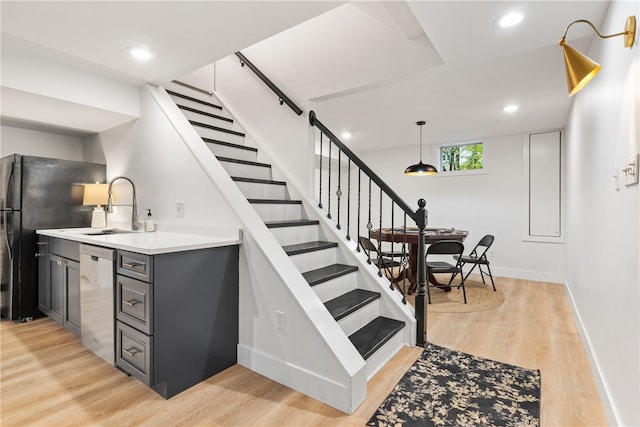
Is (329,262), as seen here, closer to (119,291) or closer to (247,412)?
(247,412)

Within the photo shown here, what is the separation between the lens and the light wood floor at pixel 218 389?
1.74 m

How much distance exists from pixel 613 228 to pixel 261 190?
2550 millimetres

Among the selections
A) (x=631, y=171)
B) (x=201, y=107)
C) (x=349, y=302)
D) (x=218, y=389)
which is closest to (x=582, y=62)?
(x=631, y=171)

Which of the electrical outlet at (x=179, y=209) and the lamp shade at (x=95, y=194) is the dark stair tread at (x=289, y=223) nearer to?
the electrical outlet at (x=179, y=209)

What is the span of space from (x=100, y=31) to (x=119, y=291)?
1.67 meters

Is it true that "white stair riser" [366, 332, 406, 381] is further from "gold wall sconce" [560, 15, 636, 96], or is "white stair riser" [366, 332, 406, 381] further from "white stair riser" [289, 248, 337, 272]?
"gold wall sconce" [560, 15, 636, 96]

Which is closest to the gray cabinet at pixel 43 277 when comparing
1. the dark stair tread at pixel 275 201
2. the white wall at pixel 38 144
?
the white wall at pixel 38 144

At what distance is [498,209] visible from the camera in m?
5.45

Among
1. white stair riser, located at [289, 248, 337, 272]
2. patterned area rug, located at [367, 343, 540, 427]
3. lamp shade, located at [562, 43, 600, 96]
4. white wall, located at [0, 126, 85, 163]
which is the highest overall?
white wall, located at [0, 126, 85, 163]

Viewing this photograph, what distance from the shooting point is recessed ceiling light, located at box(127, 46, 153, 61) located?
7.59 ft

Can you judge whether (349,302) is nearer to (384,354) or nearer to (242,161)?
(384,354)

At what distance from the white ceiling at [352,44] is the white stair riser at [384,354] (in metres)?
2.13

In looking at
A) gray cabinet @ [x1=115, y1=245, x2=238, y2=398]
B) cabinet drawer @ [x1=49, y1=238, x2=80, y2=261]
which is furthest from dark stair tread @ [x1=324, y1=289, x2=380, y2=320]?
cabinet drawer @ [x1=49, y1=238, x2=80, y2=261]

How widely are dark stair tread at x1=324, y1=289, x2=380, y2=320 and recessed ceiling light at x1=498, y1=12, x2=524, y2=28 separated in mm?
2074
